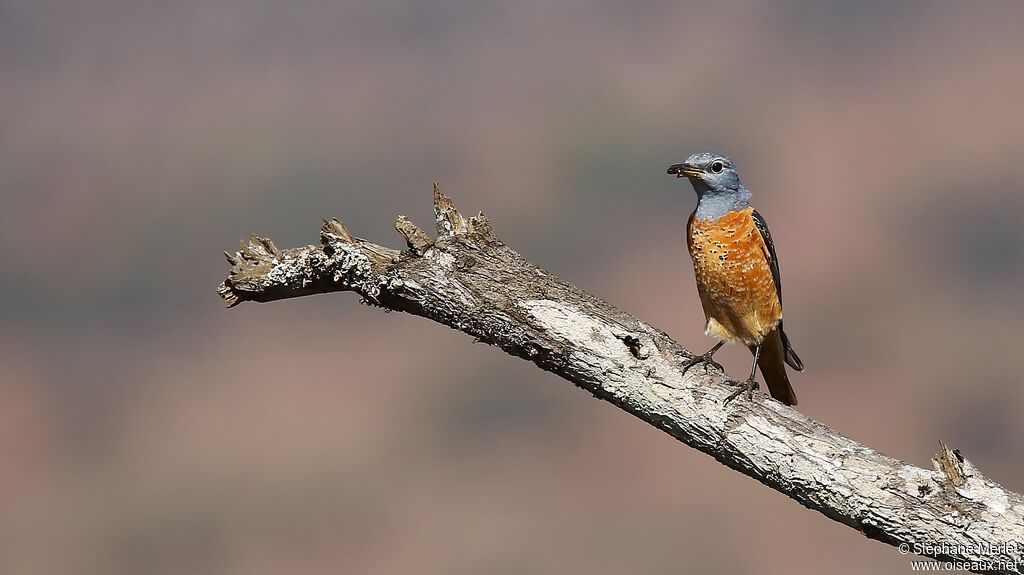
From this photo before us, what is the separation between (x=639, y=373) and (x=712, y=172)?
2065mm

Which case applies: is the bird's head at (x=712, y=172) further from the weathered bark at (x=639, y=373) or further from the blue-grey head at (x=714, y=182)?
the weathered bark at (x=639, y=373)

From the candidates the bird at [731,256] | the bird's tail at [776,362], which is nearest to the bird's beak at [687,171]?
the bird at [731,256]

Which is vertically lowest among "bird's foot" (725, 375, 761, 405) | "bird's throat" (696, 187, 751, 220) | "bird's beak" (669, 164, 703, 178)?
"bird's foot" (725, 375, 761, 405)

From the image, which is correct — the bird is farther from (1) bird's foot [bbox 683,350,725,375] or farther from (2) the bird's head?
(1) bird's foot [bbox 683,350,725,375]

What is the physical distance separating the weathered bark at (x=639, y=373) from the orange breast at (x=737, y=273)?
5.03 ft

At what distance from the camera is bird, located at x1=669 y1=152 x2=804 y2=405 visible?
677 cm

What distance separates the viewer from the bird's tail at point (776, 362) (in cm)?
708

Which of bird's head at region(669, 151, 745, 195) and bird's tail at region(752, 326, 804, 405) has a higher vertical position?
bird's head at region(669, 151, 745, 195)

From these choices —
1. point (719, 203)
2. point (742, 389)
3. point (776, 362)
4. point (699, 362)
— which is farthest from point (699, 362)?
point (776, 362)

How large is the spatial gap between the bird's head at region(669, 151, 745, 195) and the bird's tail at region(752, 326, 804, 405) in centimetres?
97

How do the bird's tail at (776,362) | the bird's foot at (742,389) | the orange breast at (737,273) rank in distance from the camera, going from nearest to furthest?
1. the bird's foot at (742,389)
2. the orange breast at (737,273)
3. the bird's tail at (776,362)

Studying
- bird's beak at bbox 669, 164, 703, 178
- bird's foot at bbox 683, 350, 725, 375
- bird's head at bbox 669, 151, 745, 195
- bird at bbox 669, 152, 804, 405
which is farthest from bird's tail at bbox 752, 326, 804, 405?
bird's foot at bbox 683, 350, 725, 375

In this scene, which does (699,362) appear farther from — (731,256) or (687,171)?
(687,171)

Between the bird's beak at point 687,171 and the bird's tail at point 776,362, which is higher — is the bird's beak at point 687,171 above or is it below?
above
